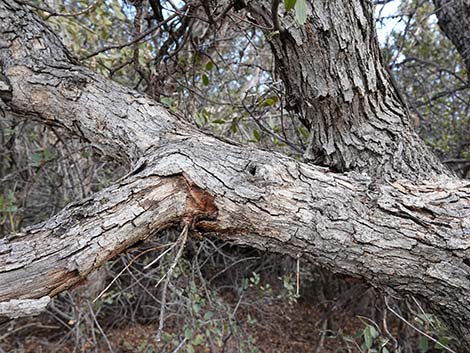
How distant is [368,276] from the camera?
98cm

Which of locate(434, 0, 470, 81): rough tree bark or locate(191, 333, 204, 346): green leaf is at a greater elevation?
locate(434, 0, 470, 81): rough tree bark

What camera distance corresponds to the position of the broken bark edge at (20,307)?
72 centimetres

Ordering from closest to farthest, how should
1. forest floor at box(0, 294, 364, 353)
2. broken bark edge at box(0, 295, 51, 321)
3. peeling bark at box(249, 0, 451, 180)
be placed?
broken bark edge at box(0, 295, 51, 321)
peeling bark at box(249, 0, 451, 180)
forest floor at box(0, 294, 364, 353)

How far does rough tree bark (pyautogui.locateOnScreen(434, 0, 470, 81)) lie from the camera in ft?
6.81

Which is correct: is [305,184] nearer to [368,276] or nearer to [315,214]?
[315,214]

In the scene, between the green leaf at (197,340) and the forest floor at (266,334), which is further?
the forest floor at (266,334)

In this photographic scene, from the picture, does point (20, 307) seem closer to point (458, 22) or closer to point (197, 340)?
point (197, 340)

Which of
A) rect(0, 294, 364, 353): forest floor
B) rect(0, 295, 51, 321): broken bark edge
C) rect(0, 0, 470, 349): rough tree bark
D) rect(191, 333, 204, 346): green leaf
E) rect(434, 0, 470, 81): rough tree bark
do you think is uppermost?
rect(434, 0, 470, 81): rough tree bark

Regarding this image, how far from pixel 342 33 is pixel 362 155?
1.11ft

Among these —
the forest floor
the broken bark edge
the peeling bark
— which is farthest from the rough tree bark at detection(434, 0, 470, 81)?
the broken bark edge

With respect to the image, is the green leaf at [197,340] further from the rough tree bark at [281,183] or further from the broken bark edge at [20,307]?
the broken bark edge at [20,307]

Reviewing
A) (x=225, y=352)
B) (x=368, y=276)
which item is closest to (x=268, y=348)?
(x=225, y=352)

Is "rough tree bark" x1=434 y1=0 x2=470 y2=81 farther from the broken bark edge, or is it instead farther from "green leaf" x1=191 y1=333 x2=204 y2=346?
the broken bark edge

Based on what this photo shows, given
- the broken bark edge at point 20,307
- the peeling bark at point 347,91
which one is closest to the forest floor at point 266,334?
the peeling bark at point 347,91
